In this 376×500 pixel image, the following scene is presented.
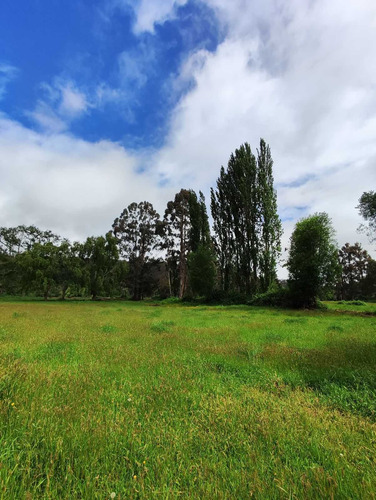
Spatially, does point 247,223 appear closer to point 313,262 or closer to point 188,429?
point 313,262

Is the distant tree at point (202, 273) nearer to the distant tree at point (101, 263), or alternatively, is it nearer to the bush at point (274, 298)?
the bush at point (274, 298)

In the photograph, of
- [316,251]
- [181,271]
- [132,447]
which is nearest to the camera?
[132,447]

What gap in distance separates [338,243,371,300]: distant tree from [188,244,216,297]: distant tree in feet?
174

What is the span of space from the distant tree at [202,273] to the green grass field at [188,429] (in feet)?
108

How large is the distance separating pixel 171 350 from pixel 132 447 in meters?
4.20

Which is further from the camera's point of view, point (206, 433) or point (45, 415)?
point (45, 415)

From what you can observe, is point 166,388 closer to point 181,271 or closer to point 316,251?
point 316,251

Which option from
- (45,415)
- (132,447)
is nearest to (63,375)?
(45,415)

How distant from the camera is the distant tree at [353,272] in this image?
236 feet

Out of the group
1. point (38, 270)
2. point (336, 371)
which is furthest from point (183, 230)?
point (336, 371)

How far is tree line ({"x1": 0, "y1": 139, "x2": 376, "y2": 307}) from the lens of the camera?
25.5 m

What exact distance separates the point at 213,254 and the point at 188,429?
3891cm

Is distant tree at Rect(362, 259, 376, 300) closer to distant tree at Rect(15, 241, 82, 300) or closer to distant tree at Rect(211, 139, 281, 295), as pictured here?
distant tree at Rect(211, 139, 281, 295)

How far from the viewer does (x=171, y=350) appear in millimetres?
6602
